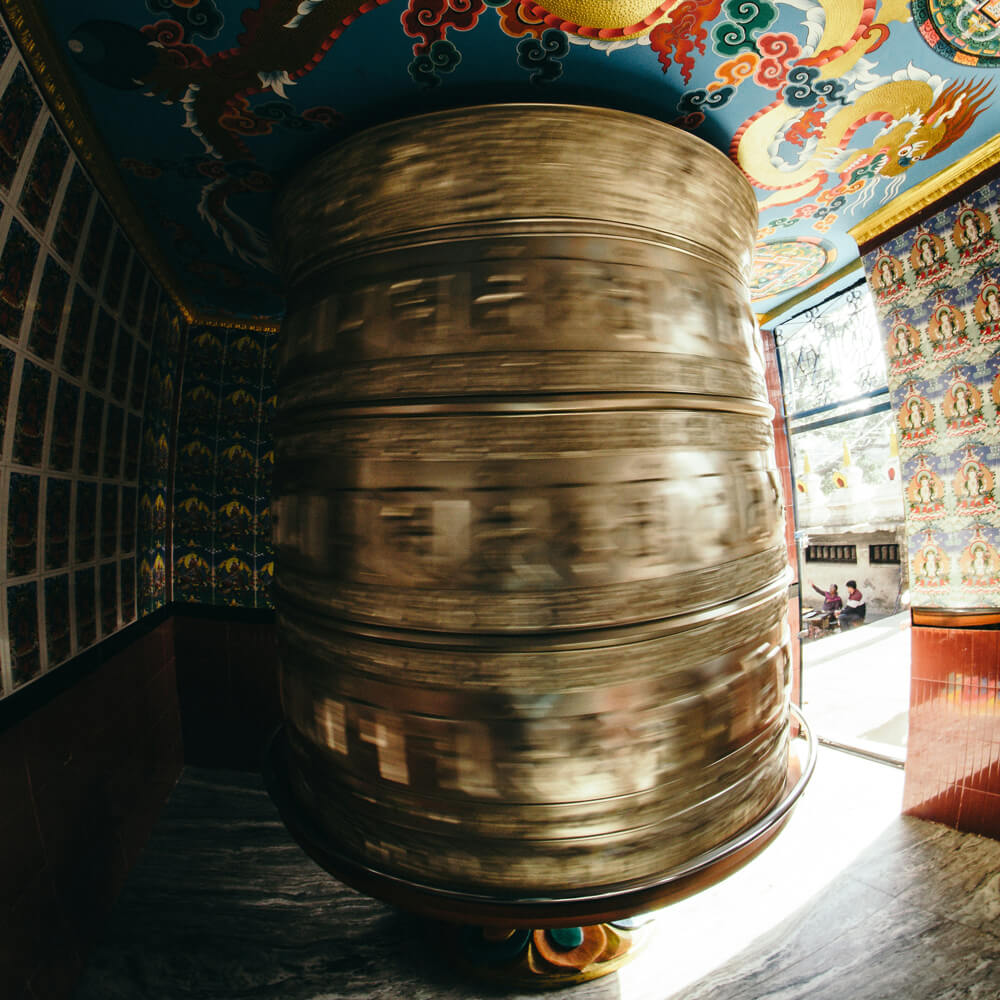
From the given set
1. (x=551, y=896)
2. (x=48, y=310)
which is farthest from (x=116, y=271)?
(x=551, y=896)

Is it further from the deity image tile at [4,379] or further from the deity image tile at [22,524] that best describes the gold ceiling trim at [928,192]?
the deity image tile at [22,524]

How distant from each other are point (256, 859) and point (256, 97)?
8.15 feet

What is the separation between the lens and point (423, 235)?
95cm

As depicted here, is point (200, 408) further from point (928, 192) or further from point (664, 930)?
point (928, 192)

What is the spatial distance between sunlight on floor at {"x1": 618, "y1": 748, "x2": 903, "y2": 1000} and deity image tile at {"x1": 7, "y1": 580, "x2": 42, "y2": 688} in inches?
73.5

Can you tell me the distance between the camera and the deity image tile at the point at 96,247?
1477 mm

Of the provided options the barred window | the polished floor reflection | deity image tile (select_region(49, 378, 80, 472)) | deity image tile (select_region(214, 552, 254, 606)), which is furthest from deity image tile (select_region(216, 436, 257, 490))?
the barred window

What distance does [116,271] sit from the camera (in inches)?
65.7

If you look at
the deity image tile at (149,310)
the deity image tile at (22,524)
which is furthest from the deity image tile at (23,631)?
the deity image tile at (149,310)

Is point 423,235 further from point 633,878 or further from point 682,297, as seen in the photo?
point 633,878

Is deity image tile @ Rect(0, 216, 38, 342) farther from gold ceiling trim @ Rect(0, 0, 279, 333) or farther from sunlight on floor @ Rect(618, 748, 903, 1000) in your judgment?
sunlight on floor @ Rect(618, 748, 903, 1000)

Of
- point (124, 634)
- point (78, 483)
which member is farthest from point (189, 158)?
point (124, 634)

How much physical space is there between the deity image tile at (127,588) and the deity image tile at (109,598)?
0.06 meters

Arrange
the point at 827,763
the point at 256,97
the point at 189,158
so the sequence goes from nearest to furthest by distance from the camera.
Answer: the point at 256,97
the point at 189,158
the point at 827,763
